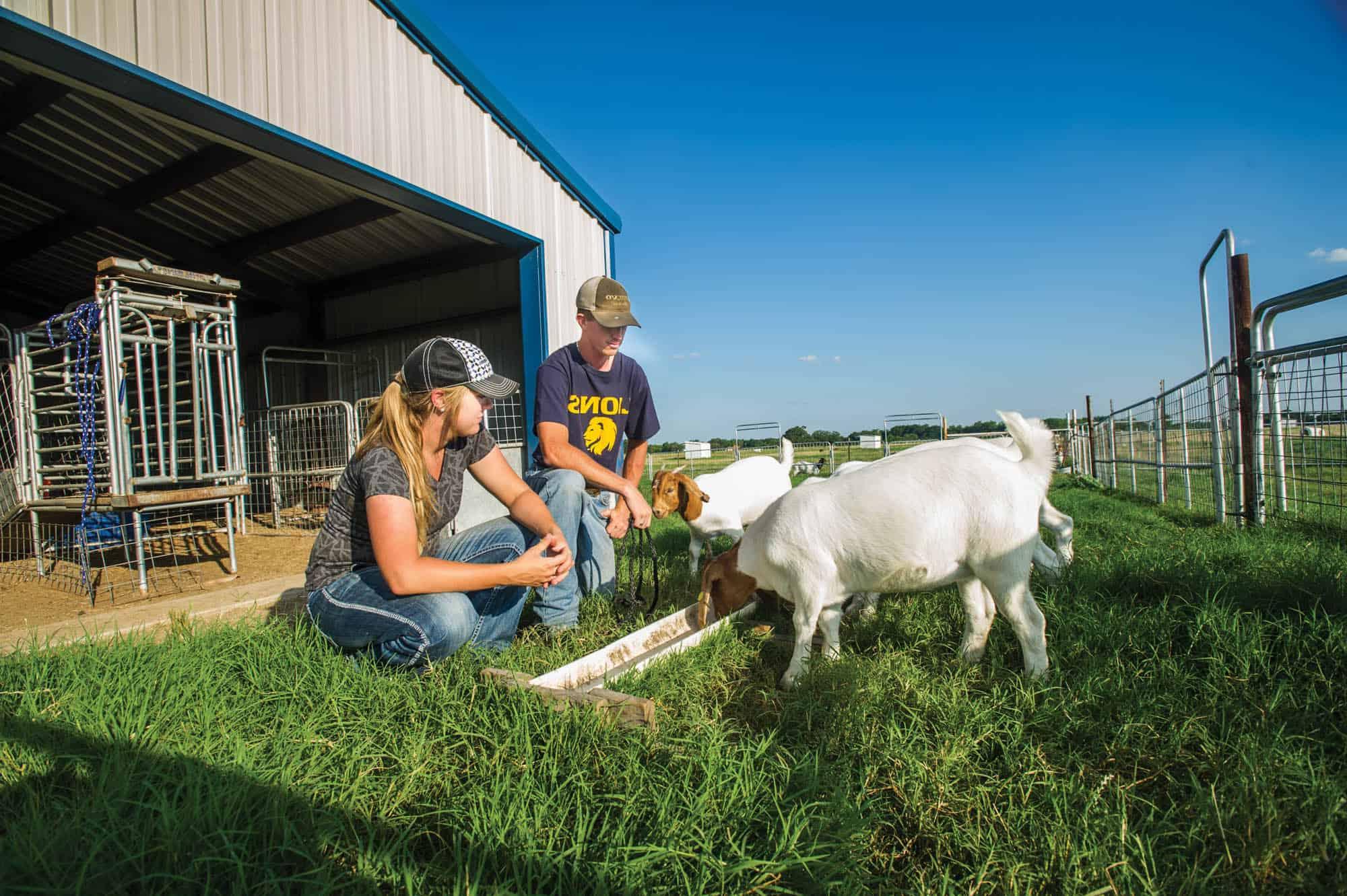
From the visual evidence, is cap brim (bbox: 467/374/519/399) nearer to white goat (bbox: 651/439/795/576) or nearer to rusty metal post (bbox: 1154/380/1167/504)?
white goat (bbox: 651/439/795/576)

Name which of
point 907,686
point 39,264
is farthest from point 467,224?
point 39,264

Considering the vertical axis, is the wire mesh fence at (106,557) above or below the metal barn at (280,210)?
below

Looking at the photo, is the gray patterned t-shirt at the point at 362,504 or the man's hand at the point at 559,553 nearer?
the gray patterned t-shirt at the point at 362,504

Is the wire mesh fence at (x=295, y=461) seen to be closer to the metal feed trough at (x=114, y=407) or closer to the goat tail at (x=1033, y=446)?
the metal feed trough at (x=114, y=407)

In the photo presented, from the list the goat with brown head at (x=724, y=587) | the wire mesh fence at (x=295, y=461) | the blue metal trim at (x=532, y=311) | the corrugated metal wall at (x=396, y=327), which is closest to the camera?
the goat with brown head at (x=724, y=587)

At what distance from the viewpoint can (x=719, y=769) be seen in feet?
6.21

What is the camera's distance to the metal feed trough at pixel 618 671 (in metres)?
2.10

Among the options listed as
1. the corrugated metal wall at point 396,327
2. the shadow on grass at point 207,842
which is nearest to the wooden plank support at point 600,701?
the shadow on grass at point 207,842

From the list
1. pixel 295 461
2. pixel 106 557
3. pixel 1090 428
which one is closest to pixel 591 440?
pixel 106 557

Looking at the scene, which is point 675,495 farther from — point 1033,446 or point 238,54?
point 238,54

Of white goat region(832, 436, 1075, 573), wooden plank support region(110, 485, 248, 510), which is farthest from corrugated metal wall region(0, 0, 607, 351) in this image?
white goat region(832, 436, 1075, 573)

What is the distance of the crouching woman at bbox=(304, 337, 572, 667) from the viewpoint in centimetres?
249

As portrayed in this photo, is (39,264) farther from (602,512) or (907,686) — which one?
(907,686)

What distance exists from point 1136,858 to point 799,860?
0.87 metres
